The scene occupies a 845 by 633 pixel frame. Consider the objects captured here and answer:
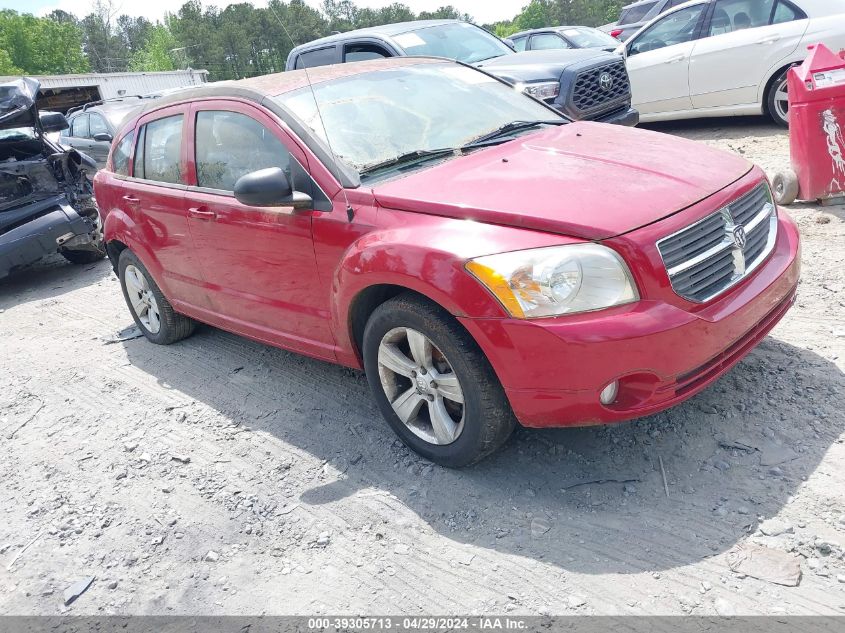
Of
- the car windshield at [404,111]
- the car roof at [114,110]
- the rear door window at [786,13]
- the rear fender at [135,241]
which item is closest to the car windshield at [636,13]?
the rear door window at [786,13]

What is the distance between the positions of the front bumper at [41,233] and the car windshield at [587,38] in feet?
27.9

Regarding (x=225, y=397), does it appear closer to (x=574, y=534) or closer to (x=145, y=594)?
(x=145, y=594)

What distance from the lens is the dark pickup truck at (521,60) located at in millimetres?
7824

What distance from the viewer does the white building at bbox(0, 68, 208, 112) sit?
24.4m

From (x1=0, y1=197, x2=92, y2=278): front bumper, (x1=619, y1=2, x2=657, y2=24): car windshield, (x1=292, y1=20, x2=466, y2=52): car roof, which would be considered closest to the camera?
(x1=0, y1=197, x2=92, y2=278): front bumper

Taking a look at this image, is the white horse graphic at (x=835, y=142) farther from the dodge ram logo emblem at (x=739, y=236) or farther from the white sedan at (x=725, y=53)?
the dodge ram logo emblem at (x=739, y=236)

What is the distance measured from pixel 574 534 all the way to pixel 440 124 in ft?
7.24

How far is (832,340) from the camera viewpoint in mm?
3859

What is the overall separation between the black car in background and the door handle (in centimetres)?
924

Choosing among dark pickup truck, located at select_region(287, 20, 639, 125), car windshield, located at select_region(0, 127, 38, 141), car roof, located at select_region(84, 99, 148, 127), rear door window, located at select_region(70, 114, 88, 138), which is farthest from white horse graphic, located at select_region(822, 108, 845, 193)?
rear door window, located at select_region(70, 114, 88, 138)

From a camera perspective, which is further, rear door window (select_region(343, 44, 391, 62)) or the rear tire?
rear door window (select_region(343, 44, 391, 62))

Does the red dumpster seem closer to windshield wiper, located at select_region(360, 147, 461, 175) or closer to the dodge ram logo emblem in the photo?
the dodge ram logo emblem

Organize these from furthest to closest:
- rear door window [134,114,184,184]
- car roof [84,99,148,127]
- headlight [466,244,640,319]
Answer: car roof [84,99,148,127]
rear door window [134,114,184,184]
headlight [466,244,640,319]

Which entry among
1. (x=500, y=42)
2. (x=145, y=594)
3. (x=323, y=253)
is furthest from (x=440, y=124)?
(x=500, y=42)
